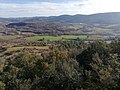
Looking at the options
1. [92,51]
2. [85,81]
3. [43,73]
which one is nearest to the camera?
[85,81]

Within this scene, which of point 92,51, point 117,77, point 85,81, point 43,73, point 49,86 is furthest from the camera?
point 92,51

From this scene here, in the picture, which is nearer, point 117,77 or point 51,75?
point 117,77

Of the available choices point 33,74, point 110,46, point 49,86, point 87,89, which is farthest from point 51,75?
point 110,46

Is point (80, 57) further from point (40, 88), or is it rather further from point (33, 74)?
point (40, 88)

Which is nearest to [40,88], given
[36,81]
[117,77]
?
[36,81]

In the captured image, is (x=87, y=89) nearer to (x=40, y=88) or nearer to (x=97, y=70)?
(x=97, y=70)

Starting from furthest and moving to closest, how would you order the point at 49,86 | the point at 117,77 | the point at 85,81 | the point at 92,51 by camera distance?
1. the point at 92,51
2. the point at 49,86
3. the point at 85,81
4. the point at 117,77

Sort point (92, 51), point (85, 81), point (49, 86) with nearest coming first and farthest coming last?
point (85, 81) < point (49, 86) < point (92, 51)

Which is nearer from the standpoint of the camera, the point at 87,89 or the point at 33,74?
the point at 87,89

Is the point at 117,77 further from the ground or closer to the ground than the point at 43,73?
further from the ground
